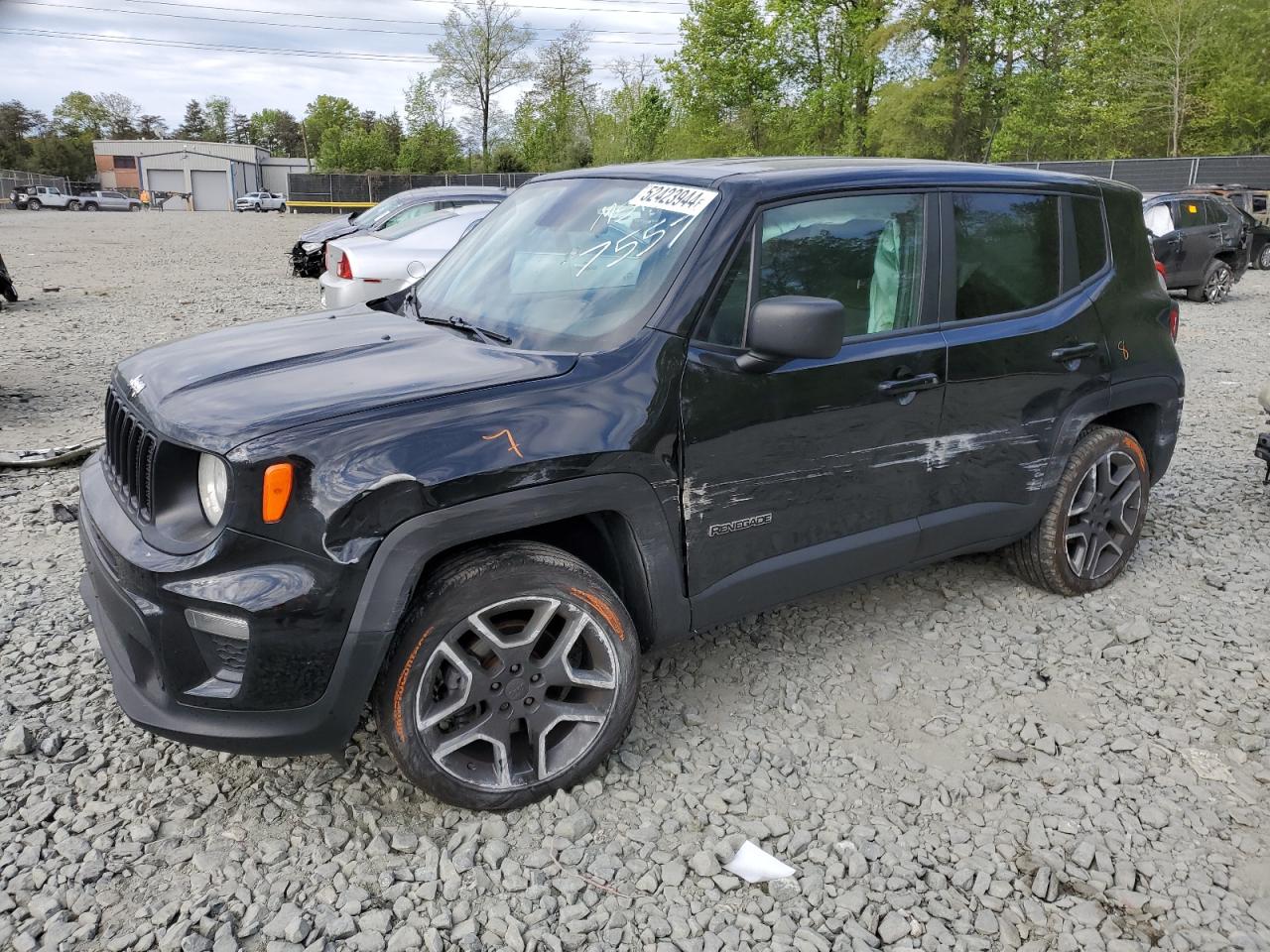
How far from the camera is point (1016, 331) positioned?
3.77 meters

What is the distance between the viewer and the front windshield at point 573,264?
3082 mm

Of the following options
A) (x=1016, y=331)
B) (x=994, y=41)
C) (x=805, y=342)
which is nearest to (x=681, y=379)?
(x=805, y=342)

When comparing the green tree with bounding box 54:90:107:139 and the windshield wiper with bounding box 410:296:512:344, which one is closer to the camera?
the windshield wiper with bounding box 410:296:512:344

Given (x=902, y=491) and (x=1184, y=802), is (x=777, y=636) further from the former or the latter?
(x=1184, y=802)

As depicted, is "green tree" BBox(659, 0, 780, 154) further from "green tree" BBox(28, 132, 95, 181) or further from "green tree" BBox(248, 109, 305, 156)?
"green tree" BBox(248, 109, 305, 156)

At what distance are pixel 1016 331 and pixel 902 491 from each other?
84cm

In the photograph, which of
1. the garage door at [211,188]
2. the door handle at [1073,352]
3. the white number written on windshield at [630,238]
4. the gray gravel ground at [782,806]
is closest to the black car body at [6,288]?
the gray gravel ground at [782,806]

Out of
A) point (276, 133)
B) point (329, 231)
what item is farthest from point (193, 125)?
point (329, 231)

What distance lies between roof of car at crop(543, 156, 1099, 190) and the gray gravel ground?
1.82 meters

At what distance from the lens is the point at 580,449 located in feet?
9.00

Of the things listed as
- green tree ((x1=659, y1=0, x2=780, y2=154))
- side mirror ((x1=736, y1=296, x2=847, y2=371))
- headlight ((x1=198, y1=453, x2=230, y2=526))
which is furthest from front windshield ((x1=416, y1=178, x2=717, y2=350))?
green tree ((x1=659, y1=0, x2=780, y2=154))

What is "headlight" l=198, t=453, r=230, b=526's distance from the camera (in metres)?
2.52

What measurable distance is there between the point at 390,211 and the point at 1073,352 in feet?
39.2

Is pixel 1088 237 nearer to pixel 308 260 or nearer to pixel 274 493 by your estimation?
pixel 274 493
